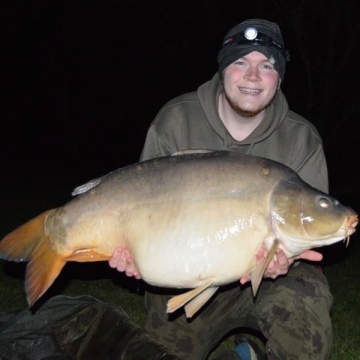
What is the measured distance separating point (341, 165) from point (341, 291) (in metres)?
8.11

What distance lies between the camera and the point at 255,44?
8.14 feet

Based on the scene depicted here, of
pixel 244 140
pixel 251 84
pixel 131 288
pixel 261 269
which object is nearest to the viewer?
pixel 261 269

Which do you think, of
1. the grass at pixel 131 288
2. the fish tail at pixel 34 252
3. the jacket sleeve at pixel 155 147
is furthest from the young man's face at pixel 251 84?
the grass at pixel 131 288

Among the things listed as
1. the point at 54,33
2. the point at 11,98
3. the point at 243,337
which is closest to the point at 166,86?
the point at 54,33

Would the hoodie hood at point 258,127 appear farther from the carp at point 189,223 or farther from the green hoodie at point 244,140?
the carp at point 189,223

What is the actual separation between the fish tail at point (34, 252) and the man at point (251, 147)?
2.39 ft

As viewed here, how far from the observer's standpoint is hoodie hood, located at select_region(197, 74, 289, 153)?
8.45ft

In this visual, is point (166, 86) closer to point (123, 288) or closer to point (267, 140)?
point (123, 288)

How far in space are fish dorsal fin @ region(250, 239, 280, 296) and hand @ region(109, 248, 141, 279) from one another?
44cm

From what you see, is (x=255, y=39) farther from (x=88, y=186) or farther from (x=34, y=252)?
(x=34, y=252)

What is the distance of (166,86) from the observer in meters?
15.5

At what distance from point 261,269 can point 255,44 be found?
102 centimetres

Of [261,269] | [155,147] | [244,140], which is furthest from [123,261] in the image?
[244,140]

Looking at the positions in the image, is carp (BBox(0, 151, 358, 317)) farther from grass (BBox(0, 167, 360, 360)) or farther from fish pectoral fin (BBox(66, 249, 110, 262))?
grass (BBox(0, 167, 360, 360))
